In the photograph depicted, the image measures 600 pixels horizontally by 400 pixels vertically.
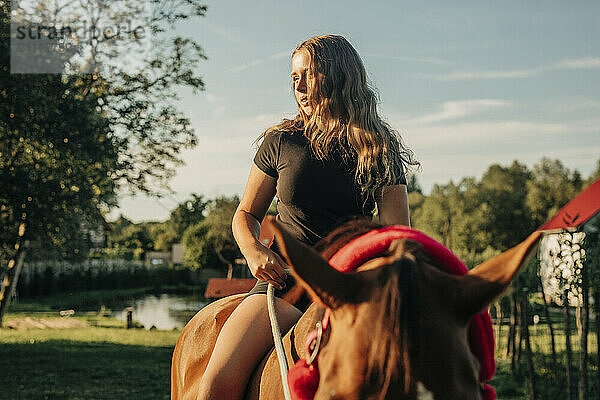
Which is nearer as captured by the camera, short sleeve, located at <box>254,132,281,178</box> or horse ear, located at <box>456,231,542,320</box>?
horse ear, located at <box>456,231,542,320</box>

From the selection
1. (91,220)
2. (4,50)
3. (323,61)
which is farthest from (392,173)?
(91,220)

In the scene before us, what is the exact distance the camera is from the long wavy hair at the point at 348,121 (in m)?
1.86

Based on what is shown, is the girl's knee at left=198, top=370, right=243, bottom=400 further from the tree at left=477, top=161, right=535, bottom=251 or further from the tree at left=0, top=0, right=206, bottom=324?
the tree at left=477, top=161, right=535, bottom=251

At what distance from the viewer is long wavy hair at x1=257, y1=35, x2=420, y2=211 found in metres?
1.86

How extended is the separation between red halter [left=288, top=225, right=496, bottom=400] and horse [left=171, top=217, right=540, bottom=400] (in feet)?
0.12

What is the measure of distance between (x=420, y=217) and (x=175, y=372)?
5022 centimetres

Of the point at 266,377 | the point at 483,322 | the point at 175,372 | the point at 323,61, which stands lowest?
the point at 175,372

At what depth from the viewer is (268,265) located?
5.57 ft

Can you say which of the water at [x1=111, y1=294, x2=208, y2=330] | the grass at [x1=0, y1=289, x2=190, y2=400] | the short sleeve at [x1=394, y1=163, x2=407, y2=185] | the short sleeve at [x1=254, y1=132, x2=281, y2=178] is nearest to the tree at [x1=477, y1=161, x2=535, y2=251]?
the water at [x1=111, y1=294, x2=208, y2=330]

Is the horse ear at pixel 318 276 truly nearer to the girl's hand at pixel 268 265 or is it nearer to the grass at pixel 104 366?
the girl's hand at pixel 268 265

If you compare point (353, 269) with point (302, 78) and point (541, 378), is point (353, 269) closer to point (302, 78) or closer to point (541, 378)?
point (302, 78)

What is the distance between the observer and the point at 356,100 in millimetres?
1977

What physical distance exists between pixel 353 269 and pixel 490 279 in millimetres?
318

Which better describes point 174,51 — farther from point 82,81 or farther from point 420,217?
point 420,217
